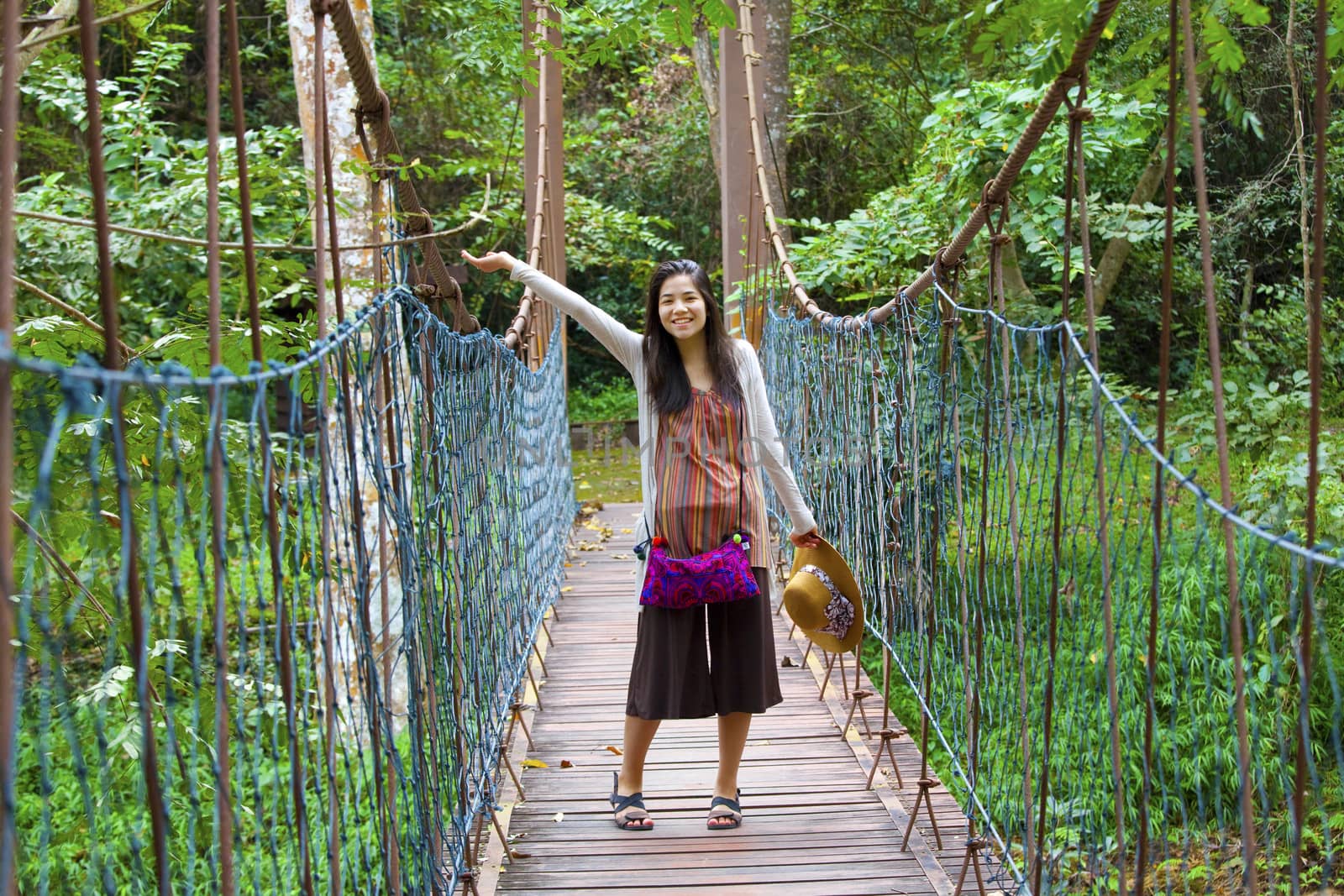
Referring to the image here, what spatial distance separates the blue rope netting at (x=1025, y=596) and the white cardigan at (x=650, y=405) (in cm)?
23

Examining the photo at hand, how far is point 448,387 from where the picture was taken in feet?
5.91

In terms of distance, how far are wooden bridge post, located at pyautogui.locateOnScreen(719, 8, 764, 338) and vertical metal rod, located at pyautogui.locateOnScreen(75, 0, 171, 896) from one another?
3.91 metres

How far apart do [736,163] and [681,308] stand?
2995 millimetres

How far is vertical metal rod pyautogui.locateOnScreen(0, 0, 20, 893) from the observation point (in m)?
0.57

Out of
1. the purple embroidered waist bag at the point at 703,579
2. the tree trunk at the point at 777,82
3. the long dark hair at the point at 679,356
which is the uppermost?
the tree trunk at the point at 777,82

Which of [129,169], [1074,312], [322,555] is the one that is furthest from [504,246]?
[322,555]

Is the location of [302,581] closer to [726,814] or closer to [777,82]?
[726,814]

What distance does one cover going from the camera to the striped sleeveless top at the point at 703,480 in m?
1.95

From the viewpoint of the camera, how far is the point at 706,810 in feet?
7.09

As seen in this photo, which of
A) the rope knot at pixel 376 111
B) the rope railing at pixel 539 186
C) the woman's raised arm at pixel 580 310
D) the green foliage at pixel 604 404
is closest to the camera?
the rope knot at pixel 376 111

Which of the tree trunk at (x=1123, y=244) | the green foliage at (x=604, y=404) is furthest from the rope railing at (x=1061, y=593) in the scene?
the green foliage at (x=604, y=404)

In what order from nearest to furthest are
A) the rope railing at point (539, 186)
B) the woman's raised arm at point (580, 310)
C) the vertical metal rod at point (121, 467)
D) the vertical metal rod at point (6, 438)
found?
the vertical metal rod at point (6, 438)
the vertical metal rod at point (121, 467)
the woman's raised arm at point (580, 310)
the rope railing at point (539, 186)

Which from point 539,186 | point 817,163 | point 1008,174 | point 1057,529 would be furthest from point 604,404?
point 1057,529

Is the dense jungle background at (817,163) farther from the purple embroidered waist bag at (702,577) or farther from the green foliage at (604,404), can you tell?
the purple embroidered waist bag at (702,577)
